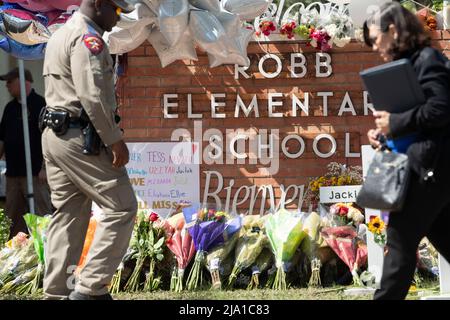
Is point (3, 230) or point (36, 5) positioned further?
point (3, 230)

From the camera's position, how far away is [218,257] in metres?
7.55

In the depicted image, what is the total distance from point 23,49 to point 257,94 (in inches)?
89.3

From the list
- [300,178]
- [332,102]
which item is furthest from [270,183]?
[332,102]

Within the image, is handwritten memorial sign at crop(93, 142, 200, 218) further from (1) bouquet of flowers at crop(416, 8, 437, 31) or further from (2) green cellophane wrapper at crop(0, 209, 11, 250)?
(1) bouquet of flowers at crop(416, 8, 437, 31)

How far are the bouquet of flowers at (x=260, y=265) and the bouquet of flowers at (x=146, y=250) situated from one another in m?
0.74

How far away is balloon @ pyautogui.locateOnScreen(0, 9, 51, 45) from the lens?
7945mm

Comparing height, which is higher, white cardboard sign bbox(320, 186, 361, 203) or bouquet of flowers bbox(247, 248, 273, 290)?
white cardboard sign bbox(320, 186, 361, 203)

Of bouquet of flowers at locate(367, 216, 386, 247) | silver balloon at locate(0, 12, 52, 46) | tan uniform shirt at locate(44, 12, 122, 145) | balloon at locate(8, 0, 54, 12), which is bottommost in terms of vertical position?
bouquet of flowers at locate(367, 216, 386, 247)

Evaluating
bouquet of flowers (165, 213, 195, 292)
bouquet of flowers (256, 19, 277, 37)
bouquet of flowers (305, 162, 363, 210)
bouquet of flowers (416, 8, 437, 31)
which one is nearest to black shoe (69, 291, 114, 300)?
bouquet of flowers (165, 213, 195, 292)

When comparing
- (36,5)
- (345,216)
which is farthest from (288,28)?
(36,5)

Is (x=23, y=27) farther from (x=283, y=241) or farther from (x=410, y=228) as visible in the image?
(x=410, y=228)

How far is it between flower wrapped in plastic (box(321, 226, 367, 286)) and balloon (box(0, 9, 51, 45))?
2894 millimetres

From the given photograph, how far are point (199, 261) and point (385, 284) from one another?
9.50ft

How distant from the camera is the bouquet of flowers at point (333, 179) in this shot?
8648 mm
